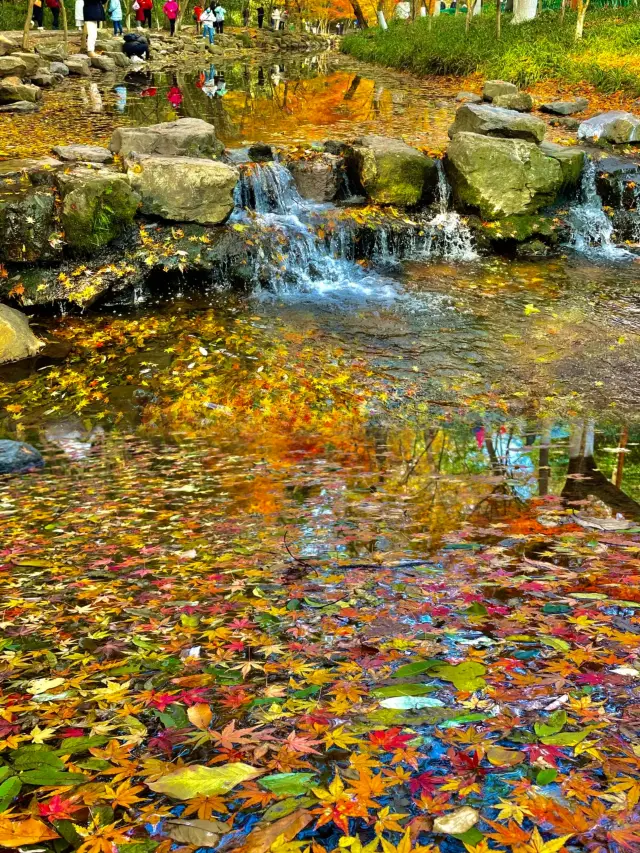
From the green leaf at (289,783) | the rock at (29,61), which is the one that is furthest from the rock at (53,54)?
the green leaf at (289,783)

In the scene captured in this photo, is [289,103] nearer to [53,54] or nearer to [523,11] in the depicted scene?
[53,54]

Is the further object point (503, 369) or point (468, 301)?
point (468, 301)

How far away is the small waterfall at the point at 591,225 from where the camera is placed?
11.7 m

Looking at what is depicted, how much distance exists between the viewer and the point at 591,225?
12.0m

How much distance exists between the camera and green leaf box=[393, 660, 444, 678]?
257cm

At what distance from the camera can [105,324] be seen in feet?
29.2

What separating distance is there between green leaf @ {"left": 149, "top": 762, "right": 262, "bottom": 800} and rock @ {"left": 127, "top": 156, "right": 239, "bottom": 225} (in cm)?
893

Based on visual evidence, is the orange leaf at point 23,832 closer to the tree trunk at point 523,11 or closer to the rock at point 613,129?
the rock at point 613,129

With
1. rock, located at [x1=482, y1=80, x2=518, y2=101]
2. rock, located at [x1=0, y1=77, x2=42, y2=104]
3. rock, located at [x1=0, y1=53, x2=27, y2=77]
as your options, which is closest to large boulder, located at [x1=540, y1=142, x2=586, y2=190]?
rock, located at [x1=482, y1=80, x2=518, y2=101]

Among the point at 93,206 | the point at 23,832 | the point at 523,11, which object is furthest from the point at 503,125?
the point at 523,11

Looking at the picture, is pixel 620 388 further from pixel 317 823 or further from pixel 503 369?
pixel 317 823

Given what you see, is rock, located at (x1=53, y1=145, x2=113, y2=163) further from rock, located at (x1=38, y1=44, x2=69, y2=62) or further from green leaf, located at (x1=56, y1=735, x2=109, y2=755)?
rock, located at (x1=38, y1=44, x2=69, y2=62)

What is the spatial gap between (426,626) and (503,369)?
198 inches

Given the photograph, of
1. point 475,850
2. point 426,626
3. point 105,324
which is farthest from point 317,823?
point 105,324
